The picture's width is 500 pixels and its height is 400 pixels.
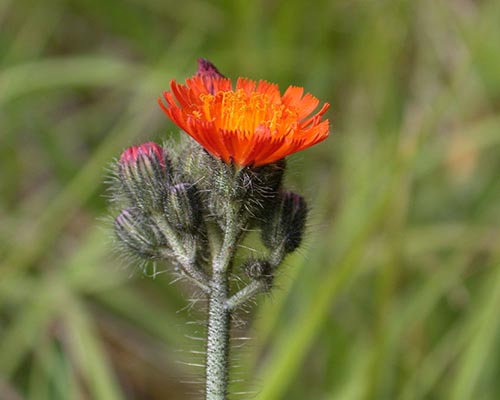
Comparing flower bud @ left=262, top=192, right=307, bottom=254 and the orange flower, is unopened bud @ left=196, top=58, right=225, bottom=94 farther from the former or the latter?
flower bud @ left=262, top=192, right=307, bottom=254

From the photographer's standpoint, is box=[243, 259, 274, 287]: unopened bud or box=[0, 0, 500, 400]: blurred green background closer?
box=[243, 259, 274, 287]: unopened bud

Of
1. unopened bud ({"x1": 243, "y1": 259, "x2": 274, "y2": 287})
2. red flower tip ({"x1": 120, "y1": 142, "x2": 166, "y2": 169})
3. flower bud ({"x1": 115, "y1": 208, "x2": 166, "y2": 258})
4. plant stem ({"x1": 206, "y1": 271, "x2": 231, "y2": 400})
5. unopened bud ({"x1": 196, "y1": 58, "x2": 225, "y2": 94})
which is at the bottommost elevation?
plant stem ({"x1": 206, "y1": 271, "x2": 231, "y2": 400})

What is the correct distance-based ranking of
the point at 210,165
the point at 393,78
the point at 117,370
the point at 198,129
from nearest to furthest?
1. the point at 198,129
2. the point at 210,165
3. the point at 117,370
4. the point at 393,78

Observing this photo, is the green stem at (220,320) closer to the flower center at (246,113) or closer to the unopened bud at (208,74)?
the flower center at (246,113)

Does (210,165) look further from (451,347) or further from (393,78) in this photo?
(393,78)

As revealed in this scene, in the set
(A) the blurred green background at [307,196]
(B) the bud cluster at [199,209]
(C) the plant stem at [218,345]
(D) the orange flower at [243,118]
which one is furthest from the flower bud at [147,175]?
(A) the blurred green background at [307,196]

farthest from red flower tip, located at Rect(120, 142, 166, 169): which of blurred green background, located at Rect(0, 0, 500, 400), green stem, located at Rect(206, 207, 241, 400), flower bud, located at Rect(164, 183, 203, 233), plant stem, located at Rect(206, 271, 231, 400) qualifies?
blurred green background, located at Rect(0, 0, 500, 400)

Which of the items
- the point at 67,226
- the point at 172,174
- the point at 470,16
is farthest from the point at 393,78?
the point at 172,174
